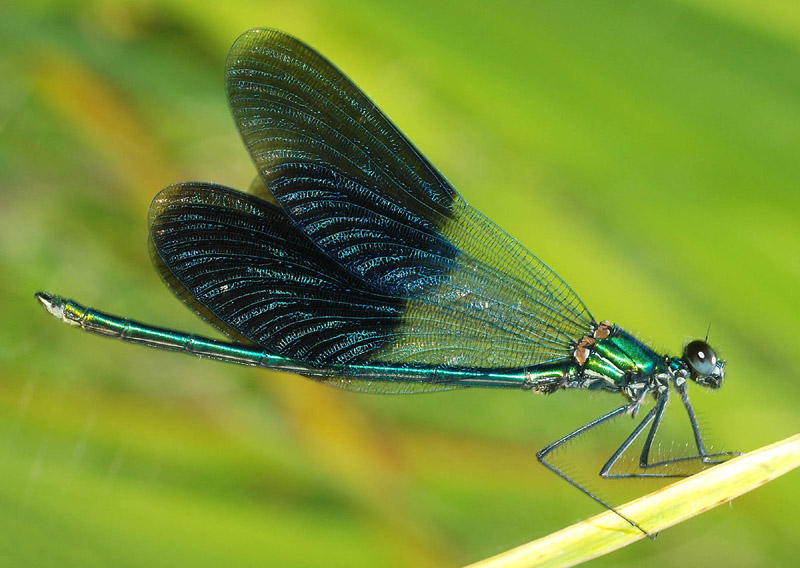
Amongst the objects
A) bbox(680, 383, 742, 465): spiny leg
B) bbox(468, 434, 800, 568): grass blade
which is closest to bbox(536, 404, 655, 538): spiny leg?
bbox(680, 383, 742, 465): spiny leg

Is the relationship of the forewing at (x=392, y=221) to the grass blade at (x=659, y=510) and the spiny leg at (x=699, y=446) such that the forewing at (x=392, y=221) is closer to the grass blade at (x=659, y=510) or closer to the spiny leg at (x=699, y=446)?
the spiny leg at (x=699, y=446)

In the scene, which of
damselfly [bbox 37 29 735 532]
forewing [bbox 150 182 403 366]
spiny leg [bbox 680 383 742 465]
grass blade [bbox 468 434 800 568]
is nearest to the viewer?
grass blade [bbox 468 434 800 568]

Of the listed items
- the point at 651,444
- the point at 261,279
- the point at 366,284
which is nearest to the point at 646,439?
the point at 651,444

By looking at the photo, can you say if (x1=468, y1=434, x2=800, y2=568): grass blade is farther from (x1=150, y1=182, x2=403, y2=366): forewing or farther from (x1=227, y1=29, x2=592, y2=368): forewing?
(x1=150, y1=182, x2=403, y2=366): forewing

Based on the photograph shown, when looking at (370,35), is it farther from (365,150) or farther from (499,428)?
(499,428)

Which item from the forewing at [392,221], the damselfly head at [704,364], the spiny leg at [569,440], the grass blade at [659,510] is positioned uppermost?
the forewing at [392,221]

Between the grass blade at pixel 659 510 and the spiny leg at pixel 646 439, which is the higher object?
the spiny leg at pixel 646 439

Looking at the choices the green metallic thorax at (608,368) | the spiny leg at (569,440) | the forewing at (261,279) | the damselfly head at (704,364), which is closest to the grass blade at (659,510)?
the spiny leg at (569,440)

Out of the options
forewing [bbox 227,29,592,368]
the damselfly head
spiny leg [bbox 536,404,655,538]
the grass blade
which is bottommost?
the grass blade
